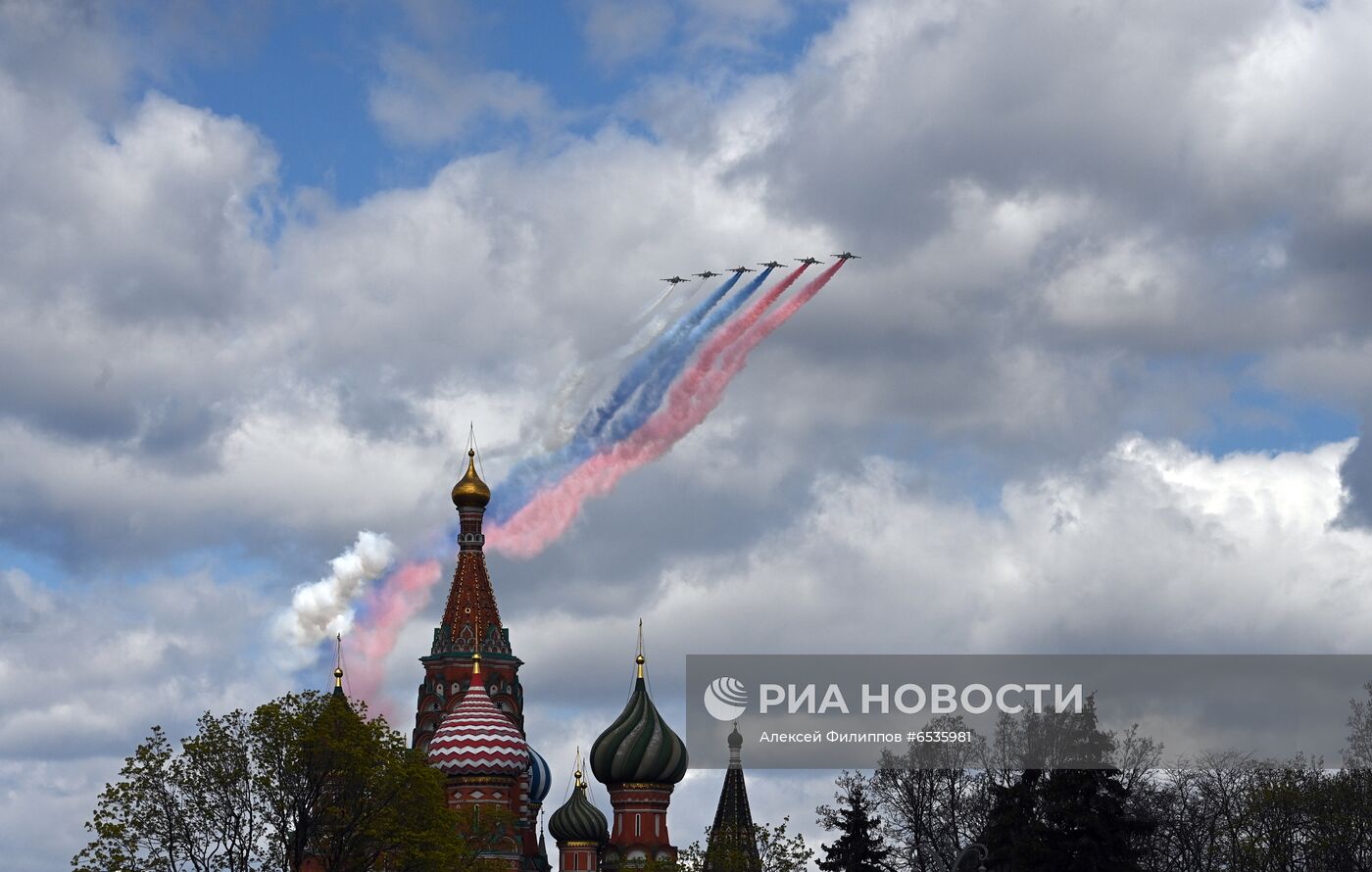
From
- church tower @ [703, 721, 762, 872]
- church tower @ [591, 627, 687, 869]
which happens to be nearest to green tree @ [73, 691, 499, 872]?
church tower @ [703, 721, 762, 872]

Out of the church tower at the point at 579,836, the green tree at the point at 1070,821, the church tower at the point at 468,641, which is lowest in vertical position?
the green tree at the point at 1070,821

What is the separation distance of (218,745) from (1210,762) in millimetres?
37104

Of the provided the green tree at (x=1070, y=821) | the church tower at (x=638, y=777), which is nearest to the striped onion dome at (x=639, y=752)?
the church tower at (x=638, y=777)

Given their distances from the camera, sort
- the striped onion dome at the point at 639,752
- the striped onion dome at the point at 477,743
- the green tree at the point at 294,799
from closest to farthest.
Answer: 1. the green tree at the point at 294,799
2. the striped onion dome at the point at 477,743
3. the striped onion dome at the point at 639,752

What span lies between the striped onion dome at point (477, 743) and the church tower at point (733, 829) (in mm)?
9181

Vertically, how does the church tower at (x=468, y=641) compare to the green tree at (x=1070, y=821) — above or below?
above

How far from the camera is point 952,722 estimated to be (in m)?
89.1

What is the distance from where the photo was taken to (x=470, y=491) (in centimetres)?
11788

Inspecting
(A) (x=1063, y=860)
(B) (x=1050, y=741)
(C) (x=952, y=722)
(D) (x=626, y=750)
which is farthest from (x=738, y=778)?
(A) (x=1063, y=860)

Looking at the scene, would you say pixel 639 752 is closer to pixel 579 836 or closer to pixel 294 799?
pixel 579 836

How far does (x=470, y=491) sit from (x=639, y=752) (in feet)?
50.2

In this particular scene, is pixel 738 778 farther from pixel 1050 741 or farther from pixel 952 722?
pixel 1050 741

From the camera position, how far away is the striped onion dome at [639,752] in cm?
11206

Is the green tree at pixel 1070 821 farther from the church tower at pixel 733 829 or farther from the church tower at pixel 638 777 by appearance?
the church tower at pixel 638 777
